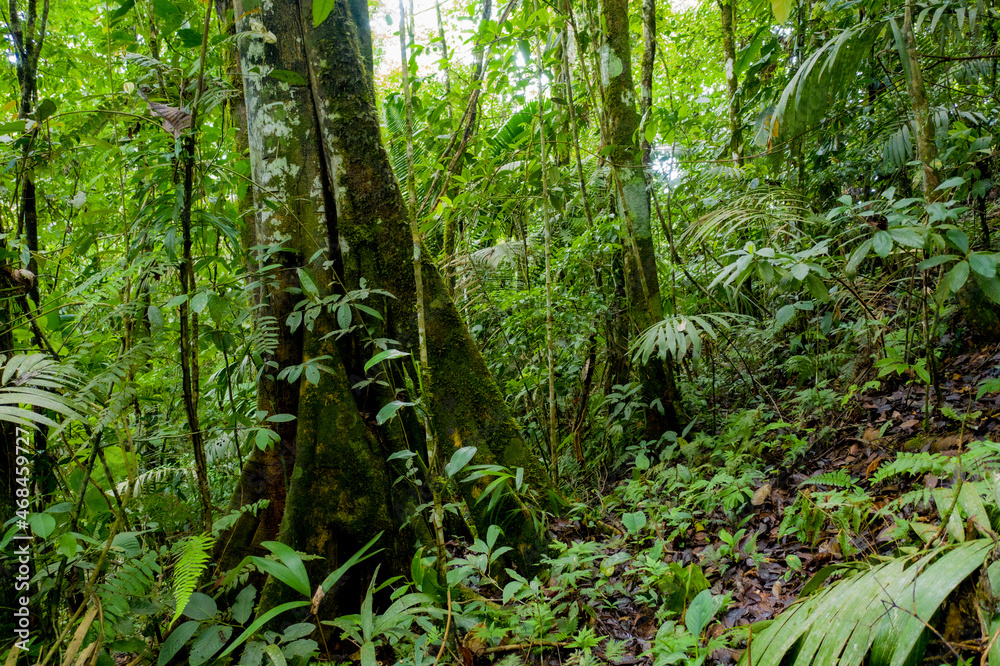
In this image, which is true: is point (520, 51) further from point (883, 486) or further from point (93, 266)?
point (883, 486)

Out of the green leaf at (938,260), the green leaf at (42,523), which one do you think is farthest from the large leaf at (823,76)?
the green leaf at (42,523)

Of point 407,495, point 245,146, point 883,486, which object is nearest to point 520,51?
point 245,146

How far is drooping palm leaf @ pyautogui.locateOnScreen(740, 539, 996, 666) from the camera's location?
1171mm

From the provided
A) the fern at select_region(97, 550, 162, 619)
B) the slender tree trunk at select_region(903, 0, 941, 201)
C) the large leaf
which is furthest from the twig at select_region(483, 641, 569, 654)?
the large leaf

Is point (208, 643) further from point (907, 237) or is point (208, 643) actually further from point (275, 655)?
point (907, 237)

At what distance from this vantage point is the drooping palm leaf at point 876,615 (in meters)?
1.17

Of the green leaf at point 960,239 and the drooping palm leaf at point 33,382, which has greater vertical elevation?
the green leaf at point 960,239

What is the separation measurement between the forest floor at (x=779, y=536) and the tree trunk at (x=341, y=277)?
40 centimetres

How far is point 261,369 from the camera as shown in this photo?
2.19m

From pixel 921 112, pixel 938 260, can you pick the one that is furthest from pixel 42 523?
pixel 921 112

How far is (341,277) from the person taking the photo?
2473 mm

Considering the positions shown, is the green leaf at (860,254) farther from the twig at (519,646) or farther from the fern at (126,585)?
the fern at (126,585)

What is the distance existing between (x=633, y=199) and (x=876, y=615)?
9.16 feet

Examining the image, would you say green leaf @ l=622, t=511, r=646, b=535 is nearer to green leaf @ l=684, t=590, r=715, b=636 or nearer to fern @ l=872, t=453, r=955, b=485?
green leaf @ l=684, t=590, r=715, b=636
